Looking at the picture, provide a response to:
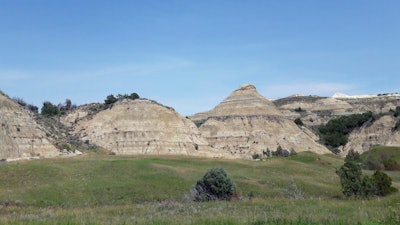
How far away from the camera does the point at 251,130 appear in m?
118

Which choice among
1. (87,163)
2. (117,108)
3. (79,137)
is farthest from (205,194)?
(117,108)

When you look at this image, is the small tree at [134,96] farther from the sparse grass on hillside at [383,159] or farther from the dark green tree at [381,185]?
the dark green tree at [381,185]

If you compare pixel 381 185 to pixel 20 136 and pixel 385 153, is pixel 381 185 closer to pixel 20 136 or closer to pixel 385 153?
pixel 385 153

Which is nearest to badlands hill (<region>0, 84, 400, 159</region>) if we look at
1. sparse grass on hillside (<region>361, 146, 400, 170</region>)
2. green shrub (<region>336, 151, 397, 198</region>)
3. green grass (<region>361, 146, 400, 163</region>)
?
green grass (<region>361, 146, 400, 163</region>)

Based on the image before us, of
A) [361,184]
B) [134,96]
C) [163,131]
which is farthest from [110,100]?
[361,184]

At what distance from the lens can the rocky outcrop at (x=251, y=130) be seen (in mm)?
114312

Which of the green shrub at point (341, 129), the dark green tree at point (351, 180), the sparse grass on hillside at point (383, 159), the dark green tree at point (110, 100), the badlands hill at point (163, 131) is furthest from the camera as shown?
the green shrub at point (341, 129)

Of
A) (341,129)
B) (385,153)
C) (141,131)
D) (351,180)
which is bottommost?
(351,180)

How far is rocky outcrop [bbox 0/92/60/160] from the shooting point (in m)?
71.6

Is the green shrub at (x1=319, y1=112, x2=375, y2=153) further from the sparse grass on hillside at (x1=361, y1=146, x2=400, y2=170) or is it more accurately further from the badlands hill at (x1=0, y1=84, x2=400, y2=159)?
the sparse grass on hillside at (x1=361, y1=146, x2=400, y2=170)

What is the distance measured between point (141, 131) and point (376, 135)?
59.6 m

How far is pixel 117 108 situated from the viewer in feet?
315

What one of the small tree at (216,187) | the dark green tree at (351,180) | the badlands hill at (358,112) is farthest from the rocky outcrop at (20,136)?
the badlands hill at (358,112)

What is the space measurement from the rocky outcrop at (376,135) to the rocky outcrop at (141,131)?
4307cm
